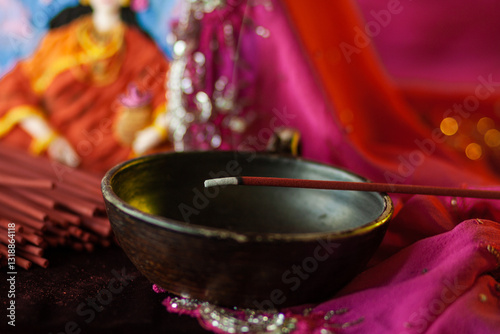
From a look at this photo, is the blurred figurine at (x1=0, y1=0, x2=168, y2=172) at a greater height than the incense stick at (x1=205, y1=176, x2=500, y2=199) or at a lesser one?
lesser

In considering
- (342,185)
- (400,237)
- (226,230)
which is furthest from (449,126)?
(226,230)

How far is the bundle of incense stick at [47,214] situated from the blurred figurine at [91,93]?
289 mm

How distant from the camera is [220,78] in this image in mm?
995

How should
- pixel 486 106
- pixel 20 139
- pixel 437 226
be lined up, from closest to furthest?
pixel 437 226 < pixel 20 139 < pixel 486 106

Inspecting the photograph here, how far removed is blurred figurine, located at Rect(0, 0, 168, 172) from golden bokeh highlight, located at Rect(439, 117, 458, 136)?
0.74 metres

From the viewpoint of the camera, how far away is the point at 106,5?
3.57 ft

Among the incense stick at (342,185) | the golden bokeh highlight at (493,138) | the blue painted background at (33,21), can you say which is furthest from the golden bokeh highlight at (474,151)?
the blue painted background at (33,21)

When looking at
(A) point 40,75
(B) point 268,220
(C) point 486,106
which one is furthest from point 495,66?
(A) point 40,75

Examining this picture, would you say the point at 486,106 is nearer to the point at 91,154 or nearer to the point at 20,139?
the point at 91,154

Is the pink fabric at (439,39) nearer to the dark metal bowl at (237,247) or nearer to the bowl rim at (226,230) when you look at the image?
the dark metal bowl at (237,247)

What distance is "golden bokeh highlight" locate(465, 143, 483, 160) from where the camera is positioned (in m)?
1.22

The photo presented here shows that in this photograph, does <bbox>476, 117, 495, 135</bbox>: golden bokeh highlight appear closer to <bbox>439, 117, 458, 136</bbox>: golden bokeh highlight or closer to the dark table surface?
<bbox>439, 117, 458, 136</bbox>: golden bokeh highlight

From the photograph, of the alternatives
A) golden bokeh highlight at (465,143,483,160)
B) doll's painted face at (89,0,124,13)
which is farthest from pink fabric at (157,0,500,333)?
doll's painted face at (89,0,124,13)

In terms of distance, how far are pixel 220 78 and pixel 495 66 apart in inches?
30.4
